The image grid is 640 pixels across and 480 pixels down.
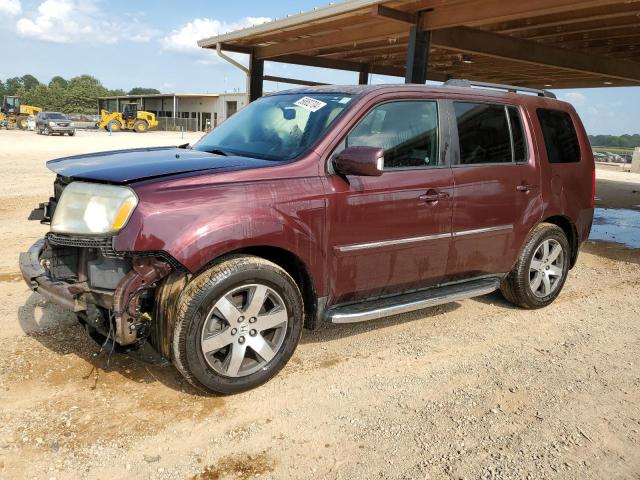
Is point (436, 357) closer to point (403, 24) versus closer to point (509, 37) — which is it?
point (403, 24)

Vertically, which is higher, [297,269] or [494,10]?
[494,10]

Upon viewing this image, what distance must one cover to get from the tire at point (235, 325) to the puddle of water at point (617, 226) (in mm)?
7069

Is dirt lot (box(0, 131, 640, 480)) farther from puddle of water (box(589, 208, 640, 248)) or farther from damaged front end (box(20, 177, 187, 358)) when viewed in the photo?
puddle of water (box(589, 208, 640, 248))

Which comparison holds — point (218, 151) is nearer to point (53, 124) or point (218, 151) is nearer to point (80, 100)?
point (53, 124)

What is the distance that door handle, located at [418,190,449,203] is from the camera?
3.89 m

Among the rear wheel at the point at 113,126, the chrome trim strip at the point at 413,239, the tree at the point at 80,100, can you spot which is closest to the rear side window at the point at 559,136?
the chrome trim strip at the point at 413,239

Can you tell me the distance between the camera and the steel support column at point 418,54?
933cm

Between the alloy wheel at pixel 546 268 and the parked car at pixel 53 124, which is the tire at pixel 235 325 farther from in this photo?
the parked car at pixel 53 124

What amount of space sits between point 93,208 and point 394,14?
7.42 metres

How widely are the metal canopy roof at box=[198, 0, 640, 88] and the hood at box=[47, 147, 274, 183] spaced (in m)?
6.05

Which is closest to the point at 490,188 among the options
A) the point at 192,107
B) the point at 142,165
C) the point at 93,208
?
the point at 142,165

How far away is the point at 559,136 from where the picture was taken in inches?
200

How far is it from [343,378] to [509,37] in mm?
9645

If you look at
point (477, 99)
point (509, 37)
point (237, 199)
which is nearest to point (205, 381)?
point (237, 199)
